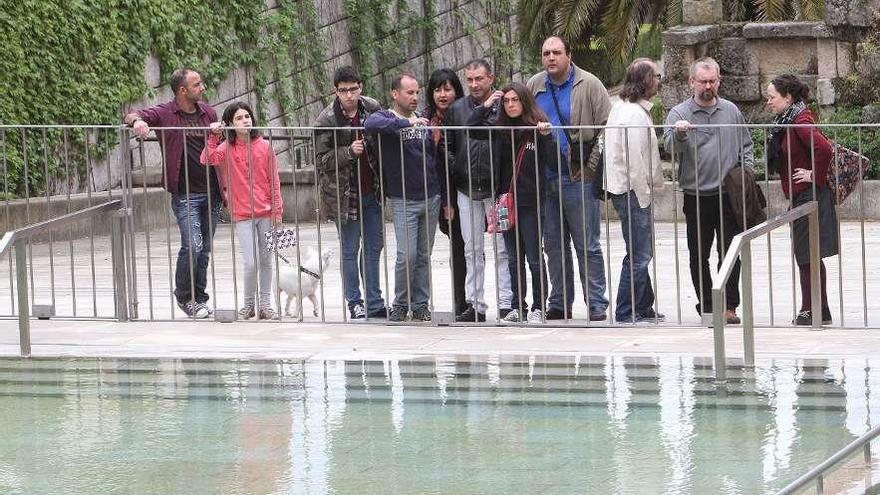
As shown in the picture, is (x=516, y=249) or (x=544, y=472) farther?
(x=516, y=249)

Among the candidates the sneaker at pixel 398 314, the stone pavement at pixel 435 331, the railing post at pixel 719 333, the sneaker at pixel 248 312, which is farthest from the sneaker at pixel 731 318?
the sneaker at pixel 248 312

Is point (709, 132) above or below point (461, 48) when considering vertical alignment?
below

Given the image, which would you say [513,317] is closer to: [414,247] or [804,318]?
[414,247]

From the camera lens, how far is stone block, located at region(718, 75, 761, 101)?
1970cm

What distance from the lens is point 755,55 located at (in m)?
19.8

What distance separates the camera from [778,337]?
10.0 m

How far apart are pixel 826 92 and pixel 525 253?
8875 millimetres

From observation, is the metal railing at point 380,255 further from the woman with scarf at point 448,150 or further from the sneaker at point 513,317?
the sneaker at point 513,317

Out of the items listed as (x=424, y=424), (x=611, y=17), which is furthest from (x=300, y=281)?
(x=611, y=17)

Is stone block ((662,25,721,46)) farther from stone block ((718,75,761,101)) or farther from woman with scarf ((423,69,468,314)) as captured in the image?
woman with scarf ((423,69,468,314))

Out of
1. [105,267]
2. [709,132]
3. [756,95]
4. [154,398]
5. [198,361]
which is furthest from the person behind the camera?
[756,95]

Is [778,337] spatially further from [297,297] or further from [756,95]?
[756,95]

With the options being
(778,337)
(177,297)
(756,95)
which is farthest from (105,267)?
(756,95)

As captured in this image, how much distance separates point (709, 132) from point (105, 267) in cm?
615
